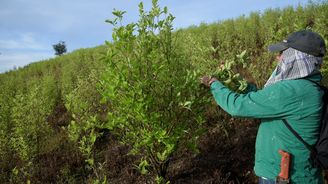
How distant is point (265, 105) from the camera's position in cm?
246

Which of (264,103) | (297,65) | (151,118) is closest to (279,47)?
(297,65)

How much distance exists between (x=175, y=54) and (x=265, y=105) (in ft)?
5.54

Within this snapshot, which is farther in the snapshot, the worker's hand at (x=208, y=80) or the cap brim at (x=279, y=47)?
the worker's hand at (x=208, y=80)

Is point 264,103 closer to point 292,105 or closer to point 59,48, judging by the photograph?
point 292,105

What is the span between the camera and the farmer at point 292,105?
7.88 ft

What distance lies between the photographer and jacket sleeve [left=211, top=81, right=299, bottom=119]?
239 cm

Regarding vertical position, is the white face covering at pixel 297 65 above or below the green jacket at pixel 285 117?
above

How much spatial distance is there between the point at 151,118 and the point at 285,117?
59.5 inches

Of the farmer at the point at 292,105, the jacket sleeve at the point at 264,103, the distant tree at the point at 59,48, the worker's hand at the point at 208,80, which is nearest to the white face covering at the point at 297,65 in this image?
the farmer at the point at 292,105

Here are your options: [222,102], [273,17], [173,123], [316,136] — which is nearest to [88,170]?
[173,123]

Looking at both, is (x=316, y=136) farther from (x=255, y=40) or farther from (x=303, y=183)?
(x=255, y=40)

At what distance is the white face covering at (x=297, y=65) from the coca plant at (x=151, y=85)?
115cm

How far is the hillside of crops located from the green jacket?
0.73 m

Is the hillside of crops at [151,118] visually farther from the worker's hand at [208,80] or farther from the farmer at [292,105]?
the farmer at [292,105]
